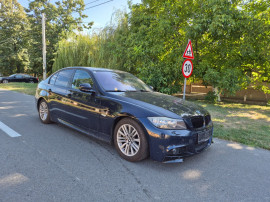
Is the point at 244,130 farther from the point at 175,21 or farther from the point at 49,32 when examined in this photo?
the point at 49,32

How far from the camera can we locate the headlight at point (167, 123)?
3.11m

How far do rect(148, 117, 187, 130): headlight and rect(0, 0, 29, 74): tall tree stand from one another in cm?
3429

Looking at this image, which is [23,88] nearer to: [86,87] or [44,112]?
[44,112]

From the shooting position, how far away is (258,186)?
2.83 metres

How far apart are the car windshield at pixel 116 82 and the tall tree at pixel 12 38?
32.5 m

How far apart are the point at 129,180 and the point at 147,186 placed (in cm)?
27

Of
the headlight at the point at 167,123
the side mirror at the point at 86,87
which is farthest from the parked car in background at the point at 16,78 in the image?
the headlight at the point at 167,123

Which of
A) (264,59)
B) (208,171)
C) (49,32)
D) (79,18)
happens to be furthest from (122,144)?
(79,18)

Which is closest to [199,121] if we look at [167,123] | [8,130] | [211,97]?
[167,123]

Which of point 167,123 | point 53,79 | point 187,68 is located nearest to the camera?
point 167,123

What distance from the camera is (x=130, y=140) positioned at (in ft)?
11.2

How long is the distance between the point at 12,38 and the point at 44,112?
113 feet

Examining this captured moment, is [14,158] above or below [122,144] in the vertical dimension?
below

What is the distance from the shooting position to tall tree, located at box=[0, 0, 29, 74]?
107 ft
